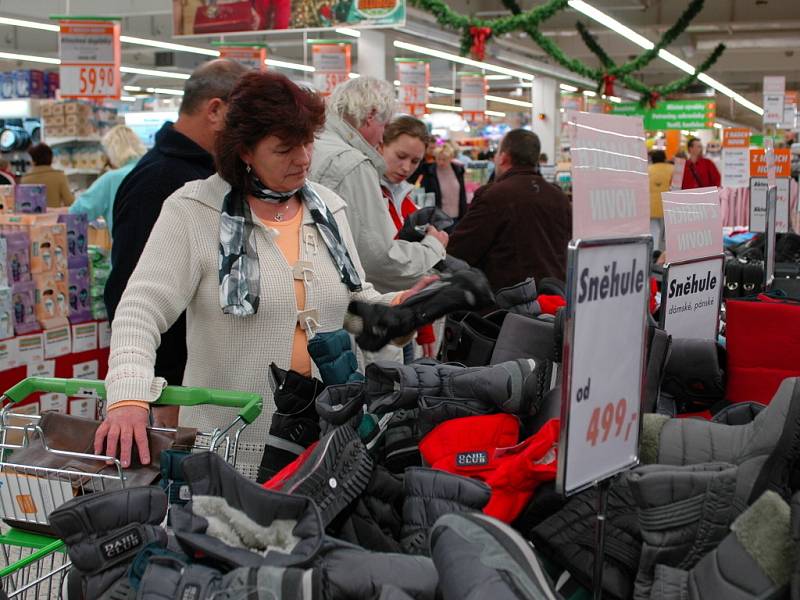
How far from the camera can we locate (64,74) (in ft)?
35.7

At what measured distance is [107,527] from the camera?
4.83ft

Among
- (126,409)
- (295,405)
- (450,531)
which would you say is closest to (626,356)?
(450,531)

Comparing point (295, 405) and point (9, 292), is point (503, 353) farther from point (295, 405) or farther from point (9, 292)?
point (9, 292)

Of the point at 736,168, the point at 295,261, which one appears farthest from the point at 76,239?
the point at 736,168

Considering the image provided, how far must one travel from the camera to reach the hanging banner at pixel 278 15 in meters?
9.68

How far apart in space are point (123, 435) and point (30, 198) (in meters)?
4.04

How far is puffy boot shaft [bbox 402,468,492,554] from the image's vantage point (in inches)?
57.1

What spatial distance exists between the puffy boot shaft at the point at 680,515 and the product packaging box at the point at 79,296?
14.9 feet

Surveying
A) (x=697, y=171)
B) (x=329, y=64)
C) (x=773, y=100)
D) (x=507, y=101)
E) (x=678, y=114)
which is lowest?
(x=697, y=171)

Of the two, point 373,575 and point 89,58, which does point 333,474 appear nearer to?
point 373,575

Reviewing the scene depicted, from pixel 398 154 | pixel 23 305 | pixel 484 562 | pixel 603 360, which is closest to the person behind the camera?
pixel 484 562

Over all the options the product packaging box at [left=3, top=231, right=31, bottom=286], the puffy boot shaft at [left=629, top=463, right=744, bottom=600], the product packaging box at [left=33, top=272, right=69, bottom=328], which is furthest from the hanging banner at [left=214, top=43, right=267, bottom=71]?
the puffy boot shaft at [left=629, top=463, right=744, bottom=600]

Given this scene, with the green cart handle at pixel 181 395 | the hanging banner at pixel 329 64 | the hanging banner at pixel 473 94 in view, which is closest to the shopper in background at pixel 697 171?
the hanging banner at pixel 329 64

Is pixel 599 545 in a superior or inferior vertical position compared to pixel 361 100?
inferior
